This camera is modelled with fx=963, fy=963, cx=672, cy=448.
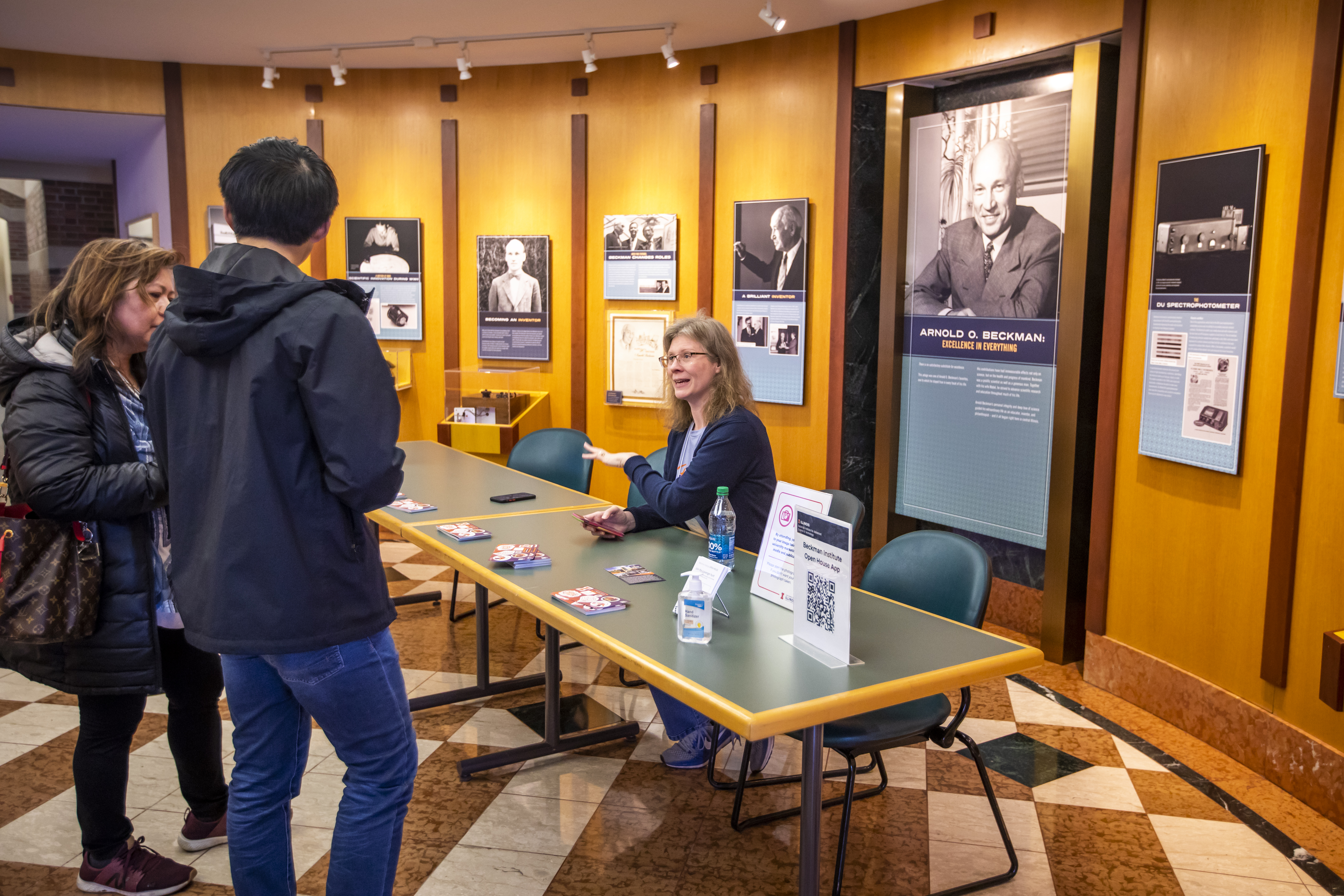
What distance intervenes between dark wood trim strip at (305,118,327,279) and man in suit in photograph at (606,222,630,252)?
6.41ft

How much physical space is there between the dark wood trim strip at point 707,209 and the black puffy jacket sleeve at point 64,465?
3958 mm

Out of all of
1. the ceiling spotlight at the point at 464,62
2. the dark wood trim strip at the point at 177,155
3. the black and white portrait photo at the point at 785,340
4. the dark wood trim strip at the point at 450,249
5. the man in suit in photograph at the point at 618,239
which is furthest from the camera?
the dark wood trim strip at the point at 450,249

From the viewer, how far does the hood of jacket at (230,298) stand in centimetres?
168

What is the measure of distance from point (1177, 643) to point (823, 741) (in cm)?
225

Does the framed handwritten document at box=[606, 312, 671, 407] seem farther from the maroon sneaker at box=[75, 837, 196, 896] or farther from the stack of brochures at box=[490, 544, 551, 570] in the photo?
the maroon sneaker at box=[75, 837, 196, 896]

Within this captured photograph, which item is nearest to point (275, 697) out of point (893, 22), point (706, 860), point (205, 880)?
point (205, 880)

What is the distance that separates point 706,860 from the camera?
8.93 feet

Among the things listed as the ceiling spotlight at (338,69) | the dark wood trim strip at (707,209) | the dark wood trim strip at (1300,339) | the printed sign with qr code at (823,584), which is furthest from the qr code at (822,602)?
the ceiling spotlight at (338,69)

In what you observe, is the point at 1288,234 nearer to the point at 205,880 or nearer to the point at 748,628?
the point at 748,628

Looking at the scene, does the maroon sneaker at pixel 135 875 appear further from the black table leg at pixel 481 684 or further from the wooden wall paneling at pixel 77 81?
the wooden wall paneling at pixel 77 81

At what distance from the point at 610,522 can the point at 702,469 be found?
13.7 inches

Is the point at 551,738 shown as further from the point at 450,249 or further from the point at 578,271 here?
the point at 450,249

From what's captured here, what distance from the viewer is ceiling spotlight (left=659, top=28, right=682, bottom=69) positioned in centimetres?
536

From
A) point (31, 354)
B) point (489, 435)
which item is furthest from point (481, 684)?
point (489, 435)
